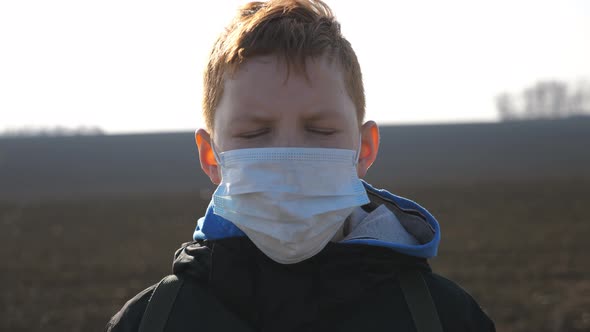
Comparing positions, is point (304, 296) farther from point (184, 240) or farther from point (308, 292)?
point (184, 240)

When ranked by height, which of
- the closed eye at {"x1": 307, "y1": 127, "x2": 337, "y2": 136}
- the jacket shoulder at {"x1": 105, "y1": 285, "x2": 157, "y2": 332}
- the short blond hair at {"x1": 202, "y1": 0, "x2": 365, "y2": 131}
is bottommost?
the jacket shoulder at {"x1": 105, "y1": 285, "x2": 157, "y2": 332}

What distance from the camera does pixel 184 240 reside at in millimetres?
14469

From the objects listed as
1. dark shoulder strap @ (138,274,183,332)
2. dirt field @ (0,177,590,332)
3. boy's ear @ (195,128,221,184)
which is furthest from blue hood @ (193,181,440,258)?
dirt field @ (0,177,590,332)

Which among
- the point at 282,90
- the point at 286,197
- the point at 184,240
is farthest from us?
the point at 184,240

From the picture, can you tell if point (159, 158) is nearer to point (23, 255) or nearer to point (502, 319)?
point (23, 255)

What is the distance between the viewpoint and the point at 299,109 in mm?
2059

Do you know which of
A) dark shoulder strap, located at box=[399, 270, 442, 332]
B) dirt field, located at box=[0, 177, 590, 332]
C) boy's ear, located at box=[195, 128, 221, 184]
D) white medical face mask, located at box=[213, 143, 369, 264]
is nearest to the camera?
dark shoulder strap, located at box=[399, 270, 442, 332]

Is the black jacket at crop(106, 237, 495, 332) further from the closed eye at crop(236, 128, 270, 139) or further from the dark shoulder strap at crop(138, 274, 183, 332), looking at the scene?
the closed eye at crop(236, 128, 270, 139)

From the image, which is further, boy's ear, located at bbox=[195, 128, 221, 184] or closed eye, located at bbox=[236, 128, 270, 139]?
boy's ear, located at bbox=[195, 128, 221, 184]

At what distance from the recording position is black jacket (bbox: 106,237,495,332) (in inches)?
81.0

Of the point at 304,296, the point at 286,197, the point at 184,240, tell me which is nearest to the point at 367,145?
the point at 286,197

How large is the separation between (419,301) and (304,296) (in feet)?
1.21

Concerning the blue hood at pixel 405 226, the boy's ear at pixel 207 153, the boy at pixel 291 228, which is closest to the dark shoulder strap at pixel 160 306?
the boy at pixel 291 228

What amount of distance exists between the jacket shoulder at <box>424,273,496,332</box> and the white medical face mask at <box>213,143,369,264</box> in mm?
400
